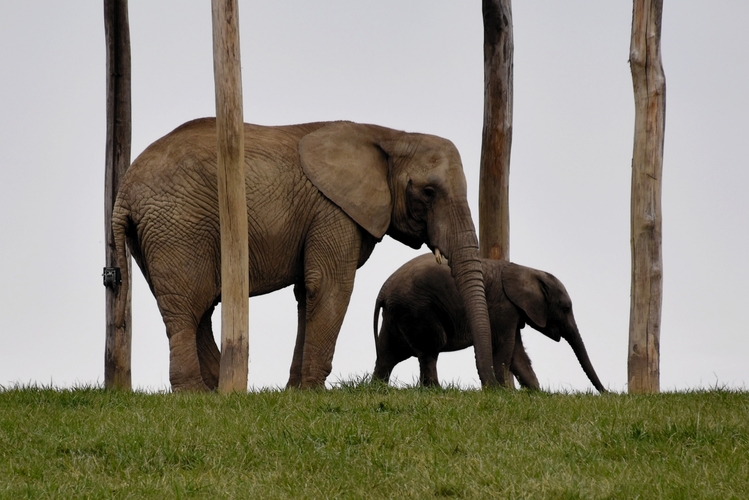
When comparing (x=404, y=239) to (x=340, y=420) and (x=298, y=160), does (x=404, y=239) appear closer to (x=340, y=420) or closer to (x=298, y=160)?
(x=298, y=160)

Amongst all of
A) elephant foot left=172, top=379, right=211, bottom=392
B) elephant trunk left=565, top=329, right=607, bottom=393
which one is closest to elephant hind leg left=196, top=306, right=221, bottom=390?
elephant foot left=172, top=379, right=211, bottom=392

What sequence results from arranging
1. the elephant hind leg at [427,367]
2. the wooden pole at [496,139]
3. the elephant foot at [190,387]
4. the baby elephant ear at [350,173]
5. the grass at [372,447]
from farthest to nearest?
the wooden pole at [496,139], the elephant hind leg at [427,367], the baby elephant ear at [350,173], the elephant foot at [190,387], the grass at [372,447]

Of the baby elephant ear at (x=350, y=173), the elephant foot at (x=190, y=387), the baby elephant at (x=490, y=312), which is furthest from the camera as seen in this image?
the baby elephant at (x=490, y=312)

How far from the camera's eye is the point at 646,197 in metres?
15.5

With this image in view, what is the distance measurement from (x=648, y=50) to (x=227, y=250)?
5.94m

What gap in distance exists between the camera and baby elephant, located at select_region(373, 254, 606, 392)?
642 inches

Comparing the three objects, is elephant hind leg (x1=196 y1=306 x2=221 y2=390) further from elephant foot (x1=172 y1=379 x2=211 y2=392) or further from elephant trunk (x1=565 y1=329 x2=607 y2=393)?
elephant trunk (x1=565 y1=329 x2=607 y2=393)

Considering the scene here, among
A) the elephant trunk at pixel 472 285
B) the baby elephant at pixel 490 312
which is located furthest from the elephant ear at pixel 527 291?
the elephant trunk at pixel 472 285

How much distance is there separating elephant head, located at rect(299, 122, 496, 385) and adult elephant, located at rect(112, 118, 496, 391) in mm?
14

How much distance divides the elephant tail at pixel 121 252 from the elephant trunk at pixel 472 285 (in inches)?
151

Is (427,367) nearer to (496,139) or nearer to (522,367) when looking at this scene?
(522,367)

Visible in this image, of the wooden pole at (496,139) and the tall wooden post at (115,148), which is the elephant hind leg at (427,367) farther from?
the tall wooden post at (115,148)

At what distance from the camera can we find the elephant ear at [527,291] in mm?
16312

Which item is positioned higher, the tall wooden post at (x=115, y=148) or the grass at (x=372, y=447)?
the tall wooden post at (x=115, y=148)
